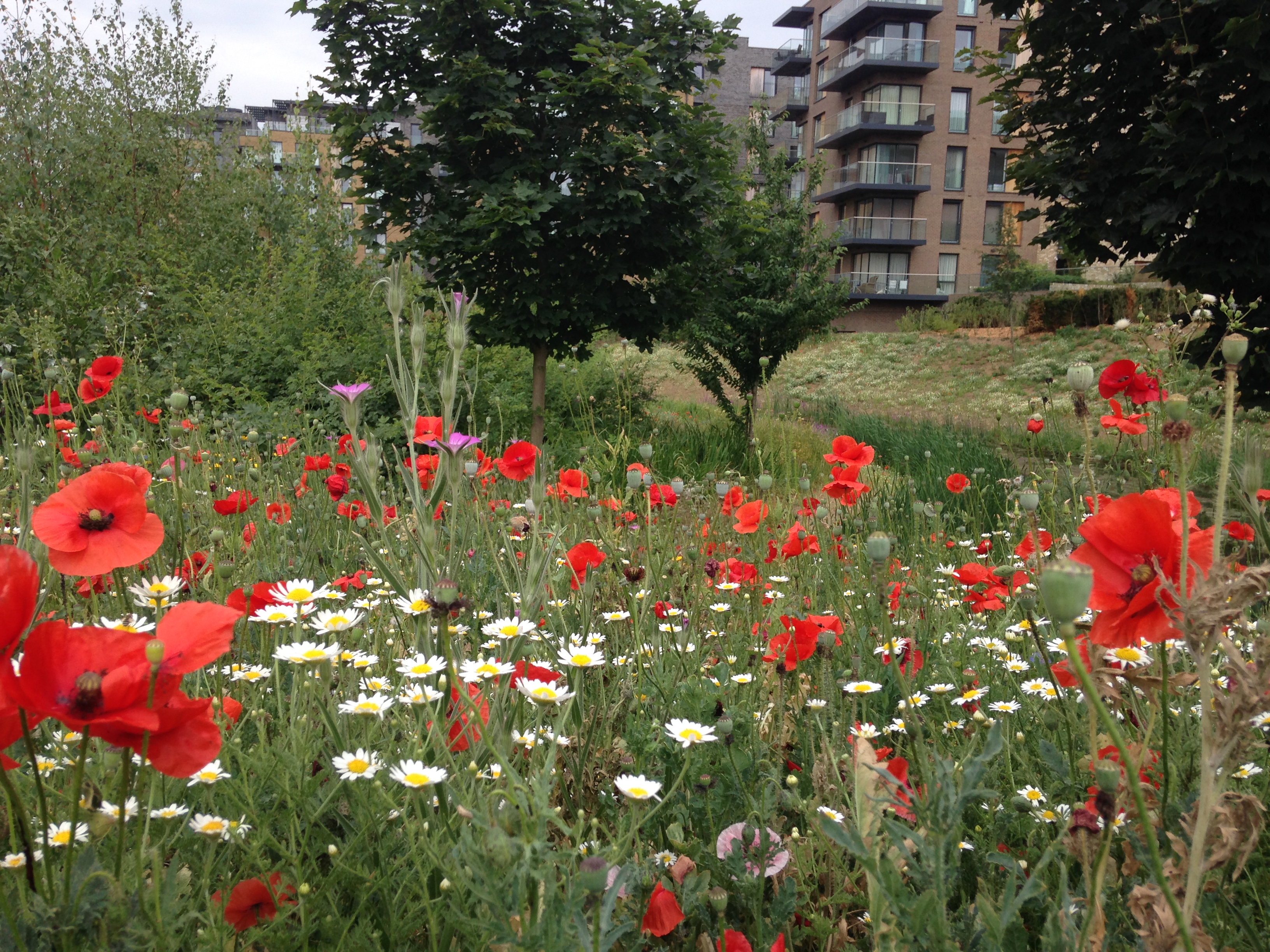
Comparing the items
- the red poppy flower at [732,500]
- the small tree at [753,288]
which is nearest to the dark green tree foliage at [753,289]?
the small tree at [753,288]

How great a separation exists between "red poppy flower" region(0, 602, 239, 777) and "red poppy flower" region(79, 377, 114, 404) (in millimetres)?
2444

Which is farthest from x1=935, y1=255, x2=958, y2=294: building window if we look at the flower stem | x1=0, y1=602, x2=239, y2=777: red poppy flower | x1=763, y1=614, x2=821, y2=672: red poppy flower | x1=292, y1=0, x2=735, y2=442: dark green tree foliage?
x1=0, y1=602, x2=239, y2=777: red poppy flower

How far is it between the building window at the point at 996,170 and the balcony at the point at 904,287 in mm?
4618

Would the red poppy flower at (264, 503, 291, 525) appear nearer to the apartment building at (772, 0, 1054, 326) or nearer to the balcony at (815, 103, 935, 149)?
the apartment building at (772, 0, 1054, 326)

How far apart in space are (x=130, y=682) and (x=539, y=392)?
7.30 m

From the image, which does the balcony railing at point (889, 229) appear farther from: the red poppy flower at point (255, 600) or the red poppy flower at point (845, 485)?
the red poppy flower at point (255, 600)

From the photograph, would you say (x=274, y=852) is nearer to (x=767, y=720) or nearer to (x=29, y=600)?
(x=29, y=600)

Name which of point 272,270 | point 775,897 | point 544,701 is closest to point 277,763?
point 544,701

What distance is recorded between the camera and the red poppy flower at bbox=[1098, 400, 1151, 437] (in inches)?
91.4

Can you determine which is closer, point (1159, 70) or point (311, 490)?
point (311, 490)

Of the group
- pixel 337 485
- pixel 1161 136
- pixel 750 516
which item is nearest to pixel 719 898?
pixel 750 516

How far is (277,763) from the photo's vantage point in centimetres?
124

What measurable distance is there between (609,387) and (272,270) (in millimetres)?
4785

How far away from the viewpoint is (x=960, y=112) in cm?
3703
